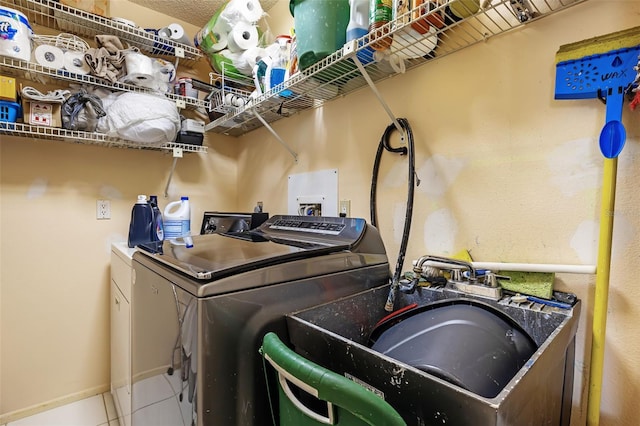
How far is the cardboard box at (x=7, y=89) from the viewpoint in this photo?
156 centimetres

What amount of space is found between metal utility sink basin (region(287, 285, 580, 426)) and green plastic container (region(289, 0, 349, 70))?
0.91 metres

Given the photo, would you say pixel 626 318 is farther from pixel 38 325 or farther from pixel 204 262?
pixel 38 325

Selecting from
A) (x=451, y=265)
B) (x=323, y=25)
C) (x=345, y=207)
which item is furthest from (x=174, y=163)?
(x=451, y=265)

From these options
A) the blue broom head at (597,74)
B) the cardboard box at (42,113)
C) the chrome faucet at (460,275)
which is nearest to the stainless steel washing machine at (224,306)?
the chrome faucet at (460,275)

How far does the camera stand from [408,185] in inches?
50.7

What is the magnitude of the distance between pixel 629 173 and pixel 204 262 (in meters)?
1.20

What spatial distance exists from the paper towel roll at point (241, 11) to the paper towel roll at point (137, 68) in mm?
554

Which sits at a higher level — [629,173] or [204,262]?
[629,173]

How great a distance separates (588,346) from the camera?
88 cm

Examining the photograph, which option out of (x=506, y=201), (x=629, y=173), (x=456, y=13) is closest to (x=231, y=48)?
(x=456, y=13)

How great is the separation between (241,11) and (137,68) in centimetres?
71

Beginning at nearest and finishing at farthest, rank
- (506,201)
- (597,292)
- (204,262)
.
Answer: (597,292), (204,262), (506,201)

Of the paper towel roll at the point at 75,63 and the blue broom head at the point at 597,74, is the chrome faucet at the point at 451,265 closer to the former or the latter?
the blue broom head at the point at 597,74

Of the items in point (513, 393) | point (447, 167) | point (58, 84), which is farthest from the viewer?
point (58, 84)
